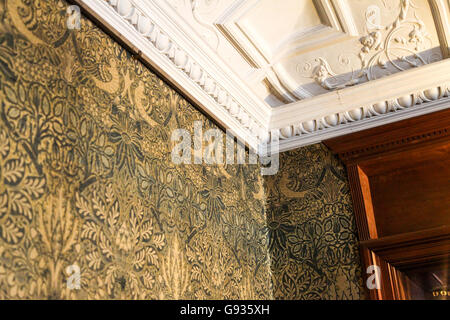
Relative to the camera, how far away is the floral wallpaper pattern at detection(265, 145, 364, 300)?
4.11m

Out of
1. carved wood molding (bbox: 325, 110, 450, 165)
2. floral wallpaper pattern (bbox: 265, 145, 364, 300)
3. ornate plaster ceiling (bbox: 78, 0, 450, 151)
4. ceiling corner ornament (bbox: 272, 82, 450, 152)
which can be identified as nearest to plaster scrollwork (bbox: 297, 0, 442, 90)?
ornate plaster ceiling (bbox: 78, 0, 450, 151)

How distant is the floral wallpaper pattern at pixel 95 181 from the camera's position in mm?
2279

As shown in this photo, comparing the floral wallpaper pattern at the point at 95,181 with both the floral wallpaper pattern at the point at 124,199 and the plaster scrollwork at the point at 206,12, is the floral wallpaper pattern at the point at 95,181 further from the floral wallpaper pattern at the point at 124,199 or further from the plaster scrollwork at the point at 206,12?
the plaster scrollwork at the point at 206,12

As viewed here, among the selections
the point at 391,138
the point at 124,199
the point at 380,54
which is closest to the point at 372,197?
the point at 391,138

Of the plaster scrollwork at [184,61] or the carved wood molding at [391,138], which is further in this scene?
the carved wood molding at [391,138]

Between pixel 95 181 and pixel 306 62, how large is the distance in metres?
2.32

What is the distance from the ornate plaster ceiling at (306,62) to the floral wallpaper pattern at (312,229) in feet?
0.82

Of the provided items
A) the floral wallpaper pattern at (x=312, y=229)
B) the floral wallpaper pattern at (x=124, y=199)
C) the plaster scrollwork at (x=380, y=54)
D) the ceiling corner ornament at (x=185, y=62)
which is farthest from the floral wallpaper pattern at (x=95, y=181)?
the plaster scrollwork at (x=380, y=54)

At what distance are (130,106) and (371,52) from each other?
2072 millimetres

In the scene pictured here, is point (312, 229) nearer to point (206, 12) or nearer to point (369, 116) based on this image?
point (369, 116)

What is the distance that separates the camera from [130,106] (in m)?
3.16

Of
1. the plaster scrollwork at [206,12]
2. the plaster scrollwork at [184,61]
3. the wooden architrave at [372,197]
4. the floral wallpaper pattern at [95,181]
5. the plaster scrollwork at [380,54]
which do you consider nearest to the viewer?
the floral wallpaper pattern at [95,181]

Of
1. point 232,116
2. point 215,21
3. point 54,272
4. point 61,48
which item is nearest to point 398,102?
point 232,116

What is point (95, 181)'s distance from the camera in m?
2.70
